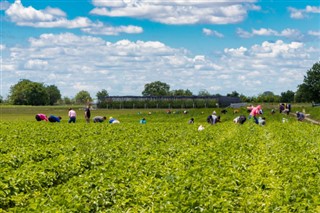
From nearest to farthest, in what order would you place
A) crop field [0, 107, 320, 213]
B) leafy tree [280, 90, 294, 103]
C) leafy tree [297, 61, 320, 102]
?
crop field [0, 107, 320, 213] → leafy tree [297, 61, 320, 102] → leafy tree [280, 90, 294, 103]

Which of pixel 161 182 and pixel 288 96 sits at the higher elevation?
pixel 288 96

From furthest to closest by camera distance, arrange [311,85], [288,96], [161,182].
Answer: [288,96]
[311,85]
[161,182]

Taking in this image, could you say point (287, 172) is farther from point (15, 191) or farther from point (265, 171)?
point (15, 191)

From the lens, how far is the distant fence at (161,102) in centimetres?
13988

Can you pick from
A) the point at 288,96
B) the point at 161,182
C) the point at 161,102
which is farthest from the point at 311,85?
the point at 161,182

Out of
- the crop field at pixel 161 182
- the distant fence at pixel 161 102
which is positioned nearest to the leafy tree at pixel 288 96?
the distant fence at pixel 161 102

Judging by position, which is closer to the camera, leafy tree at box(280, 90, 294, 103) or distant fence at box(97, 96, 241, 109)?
distant fence at box(97, 96, 241, 109)

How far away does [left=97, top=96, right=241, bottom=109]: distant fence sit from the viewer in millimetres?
139875

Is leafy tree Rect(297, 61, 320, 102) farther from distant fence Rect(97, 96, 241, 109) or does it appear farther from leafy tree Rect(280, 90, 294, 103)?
leafy tree Rect(280, 90, 294, 103)

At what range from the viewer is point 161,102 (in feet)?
476

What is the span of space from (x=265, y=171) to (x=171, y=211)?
6857 millimetres

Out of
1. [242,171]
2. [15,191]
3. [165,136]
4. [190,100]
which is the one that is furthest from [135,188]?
[190,100]

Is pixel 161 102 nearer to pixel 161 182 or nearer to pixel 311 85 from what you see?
pixel 311 85

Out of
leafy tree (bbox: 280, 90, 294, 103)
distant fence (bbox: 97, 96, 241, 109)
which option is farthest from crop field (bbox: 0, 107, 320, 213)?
leafy tree (bbox: 280, 90, 294, 103)
